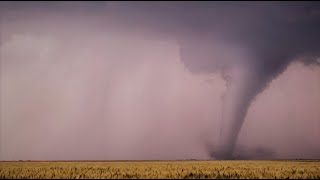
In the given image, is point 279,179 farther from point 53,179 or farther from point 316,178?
point 53,179

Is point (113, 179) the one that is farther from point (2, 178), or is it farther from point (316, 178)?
point (316, 178)

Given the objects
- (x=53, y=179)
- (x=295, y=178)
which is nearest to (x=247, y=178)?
(x=295, y=178)

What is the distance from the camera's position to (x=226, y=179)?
27094 millimetres

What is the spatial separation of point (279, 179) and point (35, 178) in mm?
18999

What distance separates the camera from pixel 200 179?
88.3 ft

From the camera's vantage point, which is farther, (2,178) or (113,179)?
(2,178)

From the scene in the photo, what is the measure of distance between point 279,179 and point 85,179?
48.5 ft

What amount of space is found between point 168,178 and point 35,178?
1053cm

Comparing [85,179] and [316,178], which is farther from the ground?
[85,179]

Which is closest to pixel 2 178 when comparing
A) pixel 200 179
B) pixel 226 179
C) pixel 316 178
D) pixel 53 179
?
pixel 53 179

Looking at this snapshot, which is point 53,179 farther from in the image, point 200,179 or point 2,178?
point 200,179

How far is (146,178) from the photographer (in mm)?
27188

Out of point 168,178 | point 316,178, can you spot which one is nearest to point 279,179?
point 316,178

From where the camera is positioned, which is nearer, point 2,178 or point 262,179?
point 262,179
